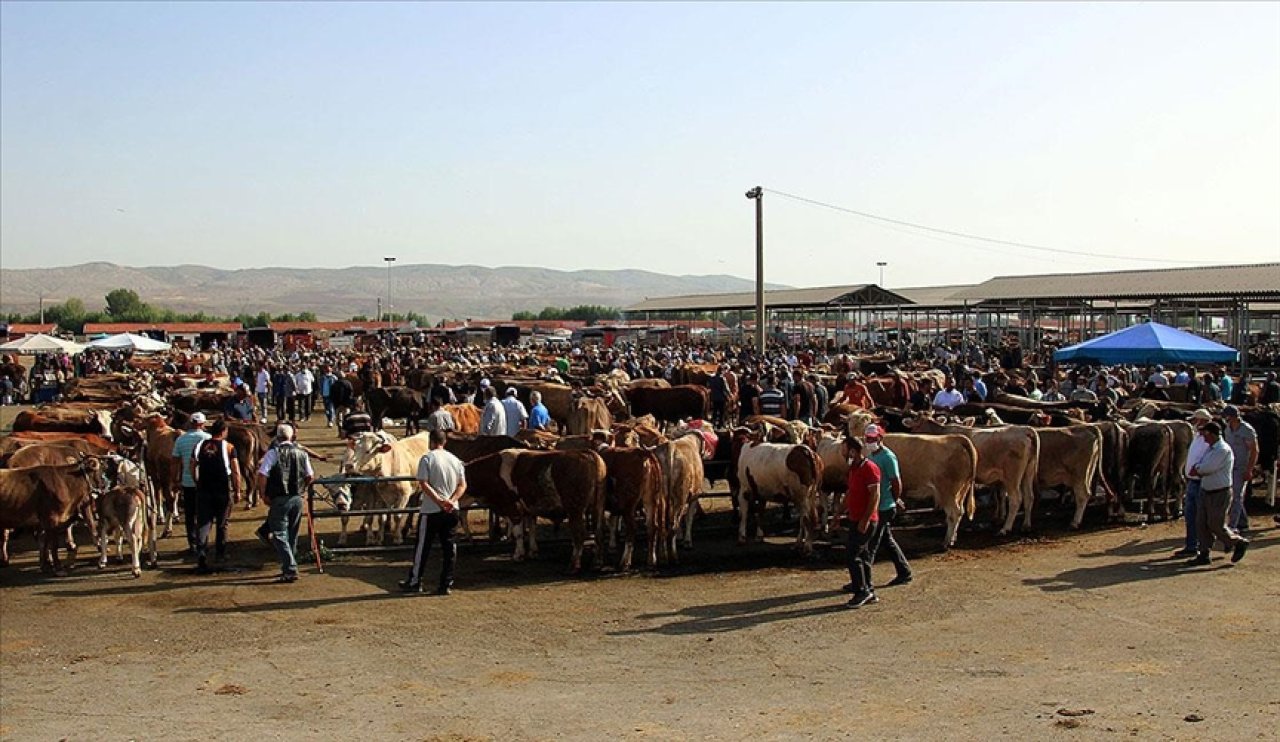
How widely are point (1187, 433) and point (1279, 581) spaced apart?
4.54 meters

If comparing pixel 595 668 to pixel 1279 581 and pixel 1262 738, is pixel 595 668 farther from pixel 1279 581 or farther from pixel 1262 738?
pixel 1279 581

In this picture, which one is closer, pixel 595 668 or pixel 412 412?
pixel 595 668

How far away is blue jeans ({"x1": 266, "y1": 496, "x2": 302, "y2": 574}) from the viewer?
12539 millimetres

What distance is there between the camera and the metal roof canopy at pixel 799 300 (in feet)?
170

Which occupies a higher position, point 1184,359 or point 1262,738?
point 1184,359

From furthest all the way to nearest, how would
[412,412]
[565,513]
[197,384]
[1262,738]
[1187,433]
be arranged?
[197,384]
[412,412]
[1187,433]
[565,513]
[1262,738]

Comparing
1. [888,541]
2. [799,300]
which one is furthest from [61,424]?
[799,300]

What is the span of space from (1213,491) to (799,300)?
4824 centimetres

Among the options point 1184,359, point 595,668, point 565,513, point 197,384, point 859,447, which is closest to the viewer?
point 595,668

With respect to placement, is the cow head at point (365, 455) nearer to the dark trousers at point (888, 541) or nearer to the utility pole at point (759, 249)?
the dark trousers at point (888, 541)

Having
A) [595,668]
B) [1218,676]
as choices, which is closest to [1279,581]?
[1218,676]

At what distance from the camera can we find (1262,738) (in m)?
7.27

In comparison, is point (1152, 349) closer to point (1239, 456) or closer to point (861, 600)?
point (1239, 456)

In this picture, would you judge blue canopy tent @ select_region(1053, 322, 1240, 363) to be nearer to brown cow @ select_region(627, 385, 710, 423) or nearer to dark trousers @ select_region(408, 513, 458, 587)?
brown cow @ select_region(627, 385, 710, 423)
